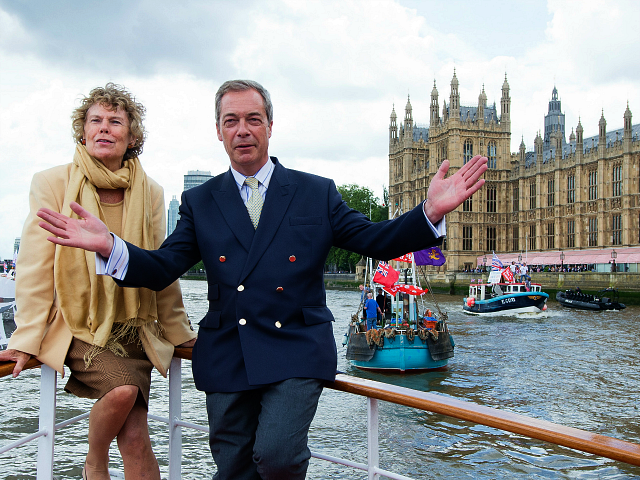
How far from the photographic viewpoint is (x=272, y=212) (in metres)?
2.12

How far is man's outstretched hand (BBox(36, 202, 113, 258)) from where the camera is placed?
6.14 ft

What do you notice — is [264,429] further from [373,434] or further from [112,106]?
[112,106]

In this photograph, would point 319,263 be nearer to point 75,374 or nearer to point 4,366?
point 75,374

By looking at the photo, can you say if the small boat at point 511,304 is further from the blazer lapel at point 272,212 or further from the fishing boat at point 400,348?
the blazer lapel at point 272,212

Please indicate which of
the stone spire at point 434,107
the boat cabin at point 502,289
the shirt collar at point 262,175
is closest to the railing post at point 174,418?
the shirt collar at point 262,175

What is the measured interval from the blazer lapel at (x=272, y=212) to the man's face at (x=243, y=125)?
4.8 inches

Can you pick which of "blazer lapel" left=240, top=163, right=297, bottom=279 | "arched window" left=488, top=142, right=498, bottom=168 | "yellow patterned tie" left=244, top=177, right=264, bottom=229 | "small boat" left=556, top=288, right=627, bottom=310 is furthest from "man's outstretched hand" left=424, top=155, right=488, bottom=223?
"arched window" left=488, top=142, right=498, bottom=168

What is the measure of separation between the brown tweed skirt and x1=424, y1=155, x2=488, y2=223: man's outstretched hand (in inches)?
49.2

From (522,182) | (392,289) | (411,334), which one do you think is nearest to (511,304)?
(411,334)

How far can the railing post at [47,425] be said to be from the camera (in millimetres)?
2178

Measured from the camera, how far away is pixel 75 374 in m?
2.19

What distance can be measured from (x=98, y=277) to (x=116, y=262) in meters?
0.35

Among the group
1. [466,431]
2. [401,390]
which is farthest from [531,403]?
[401,390]

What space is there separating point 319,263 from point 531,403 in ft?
35.1
